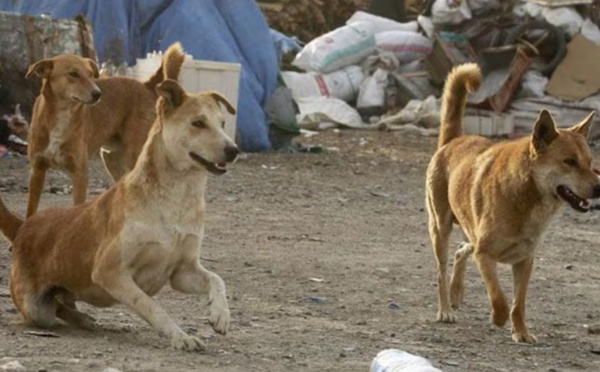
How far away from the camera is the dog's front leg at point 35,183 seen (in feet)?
33.5

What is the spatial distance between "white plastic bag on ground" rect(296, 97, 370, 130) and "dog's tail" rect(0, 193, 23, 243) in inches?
464

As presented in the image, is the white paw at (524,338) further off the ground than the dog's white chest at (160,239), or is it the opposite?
the dog's white chest at (160,239)

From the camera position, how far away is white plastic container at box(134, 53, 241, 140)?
49.9 feet

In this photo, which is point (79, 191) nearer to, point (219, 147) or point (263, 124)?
point (219, 147)

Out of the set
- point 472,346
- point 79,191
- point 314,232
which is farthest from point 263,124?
point 472,346

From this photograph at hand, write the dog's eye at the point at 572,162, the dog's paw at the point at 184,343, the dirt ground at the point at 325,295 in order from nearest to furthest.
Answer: the dog's paw at the point at 184,343 < the dirt ground at the point at 325,295 < the dog's eye at the point at 572,162

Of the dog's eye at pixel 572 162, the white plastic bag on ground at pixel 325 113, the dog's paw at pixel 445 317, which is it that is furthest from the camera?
the white plastic bag on ground at pixel 325 113

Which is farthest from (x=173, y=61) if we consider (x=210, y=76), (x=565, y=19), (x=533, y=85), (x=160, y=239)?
(x=565, y=19)

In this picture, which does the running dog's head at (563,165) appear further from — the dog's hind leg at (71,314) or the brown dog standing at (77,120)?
the brown dog standing at (77,120)

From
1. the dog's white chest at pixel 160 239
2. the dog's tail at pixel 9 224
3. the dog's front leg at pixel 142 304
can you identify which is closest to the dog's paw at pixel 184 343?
the dog's front leg at pixel 142 304

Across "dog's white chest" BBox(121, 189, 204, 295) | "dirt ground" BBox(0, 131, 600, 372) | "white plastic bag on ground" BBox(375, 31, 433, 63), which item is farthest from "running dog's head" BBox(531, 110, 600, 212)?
"white plastic bag on ground" BBox(375, 31, 433, 63)

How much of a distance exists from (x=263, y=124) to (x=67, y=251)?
9.77 m

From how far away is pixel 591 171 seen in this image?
7680mm

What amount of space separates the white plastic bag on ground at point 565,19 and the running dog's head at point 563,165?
1275 centimetres
